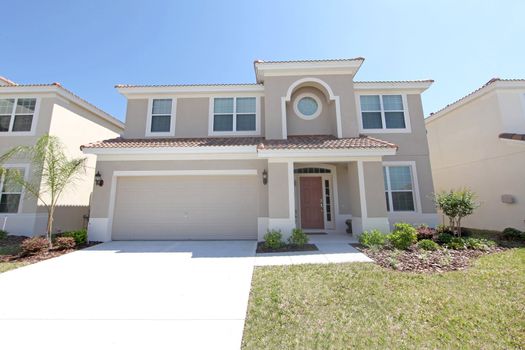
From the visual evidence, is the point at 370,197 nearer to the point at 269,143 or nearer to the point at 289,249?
the point at 289,249

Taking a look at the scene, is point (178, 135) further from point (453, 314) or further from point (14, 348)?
point (453, 314)

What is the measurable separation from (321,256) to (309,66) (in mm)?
8723

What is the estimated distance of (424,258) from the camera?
6.48 meters

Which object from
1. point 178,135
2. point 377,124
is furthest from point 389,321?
point 178,135

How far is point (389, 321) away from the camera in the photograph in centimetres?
342

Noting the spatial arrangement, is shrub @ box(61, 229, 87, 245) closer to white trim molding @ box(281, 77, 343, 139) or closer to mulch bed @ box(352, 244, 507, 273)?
white trim molding @ box(281, 77, 343, 139)

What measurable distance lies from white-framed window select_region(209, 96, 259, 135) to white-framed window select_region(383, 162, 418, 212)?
23.5 ft

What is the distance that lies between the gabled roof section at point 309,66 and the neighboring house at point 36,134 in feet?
34.5

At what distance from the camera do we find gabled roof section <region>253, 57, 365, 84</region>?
35.2 feet

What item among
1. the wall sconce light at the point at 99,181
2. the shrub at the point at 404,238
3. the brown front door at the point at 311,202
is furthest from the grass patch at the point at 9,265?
the shrub at the point at 404,238

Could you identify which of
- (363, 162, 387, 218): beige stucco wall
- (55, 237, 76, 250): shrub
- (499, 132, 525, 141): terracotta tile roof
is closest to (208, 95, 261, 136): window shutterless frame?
(363, 162, 387, 218): beige stucco wall

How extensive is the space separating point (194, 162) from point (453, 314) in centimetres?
932

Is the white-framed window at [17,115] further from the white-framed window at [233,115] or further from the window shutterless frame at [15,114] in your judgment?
the white-framed window at [233,115]

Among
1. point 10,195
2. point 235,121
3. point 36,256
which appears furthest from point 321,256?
point 10,195
